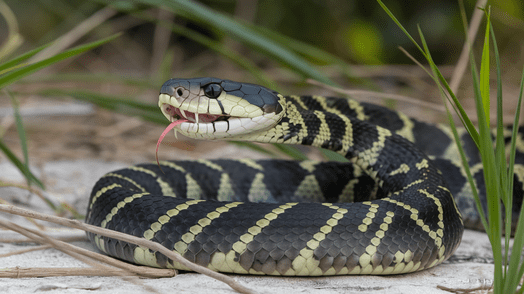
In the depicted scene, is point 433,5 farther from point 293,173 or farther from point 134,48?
point 134,48

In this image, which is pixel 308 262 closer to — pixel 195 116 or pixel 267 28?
pixel 195 116

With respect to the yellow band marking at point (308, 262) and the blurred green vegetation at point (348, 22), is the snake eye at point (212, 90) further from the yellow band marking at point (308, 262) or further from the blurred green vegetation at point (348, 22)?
the blurred green vegetation at point (348, 22)

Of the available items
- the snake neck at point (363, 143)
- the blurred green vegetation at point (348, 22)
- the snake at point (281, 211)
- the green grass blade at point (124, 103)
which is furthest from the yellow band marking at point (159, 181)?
the blurred green vegetation at point (348, 22)

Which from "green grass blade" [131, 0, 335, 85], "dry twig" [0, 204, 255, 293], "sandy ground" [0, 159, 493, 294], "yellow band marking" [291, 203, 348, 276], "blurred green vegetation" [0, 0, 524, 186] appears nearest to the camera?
"dry twig" [0, 204, 255, 293]

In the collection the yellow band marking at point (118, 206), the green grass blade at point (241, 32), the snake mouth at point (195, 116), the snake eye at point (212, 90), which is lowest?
the yellow band marking at point (118, 206)

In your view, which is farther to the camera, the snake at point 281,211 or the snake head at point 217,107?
the snake head at point 217,107

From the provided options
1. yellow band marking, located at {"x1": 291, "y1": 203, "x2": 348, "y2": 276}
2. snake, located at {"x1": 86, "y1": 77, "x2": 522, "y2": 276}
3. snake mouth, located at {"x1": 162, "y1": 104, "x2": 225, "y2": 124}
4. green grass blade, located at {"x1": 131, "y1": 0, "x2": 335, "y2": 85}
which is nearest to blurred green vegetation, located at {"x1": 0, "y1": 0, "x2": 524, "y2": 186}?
green grass blade, located at {"x1": 131, "y1": 0, "x2": 335, "y2": 85}

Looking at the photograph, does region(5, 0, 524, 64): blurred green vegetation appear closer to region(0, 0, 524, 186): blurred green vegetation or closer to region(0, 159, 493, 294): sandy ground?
region(0, 0, 524, 186): blurred green vegetation
